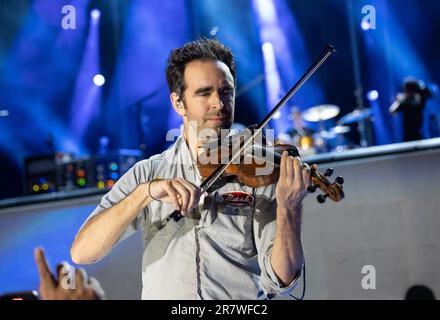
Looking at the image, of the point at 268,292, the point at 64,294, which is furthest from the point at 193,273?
the point at 64,294

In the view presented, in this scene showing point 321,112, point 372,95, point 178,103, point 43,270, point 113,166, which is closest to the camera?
point 43,270

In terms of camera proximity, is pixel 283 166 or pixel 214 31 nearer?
pixel 283 166

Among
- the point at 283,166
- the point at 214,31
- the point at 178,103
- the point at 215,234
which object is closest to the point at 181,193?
the point at 215,234

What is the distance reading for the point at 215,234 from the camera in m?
1.86

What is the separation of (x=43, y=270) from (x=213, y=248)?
0.65m

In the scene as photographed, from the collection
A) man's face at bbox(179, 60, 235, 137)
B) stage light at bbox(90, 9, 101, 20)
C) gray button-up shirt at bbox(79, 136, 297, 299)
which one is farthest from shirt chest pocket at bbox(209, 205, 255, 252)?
stage light at bbox(90, 9, 101, 20)

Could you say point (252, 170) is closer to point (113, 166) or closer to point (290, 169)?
point (290, 169)

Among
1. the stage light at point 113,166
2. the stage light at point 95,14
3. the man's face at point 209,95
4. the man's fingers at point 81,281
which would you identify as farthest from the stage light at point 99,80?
the man's fingers at point 81,281

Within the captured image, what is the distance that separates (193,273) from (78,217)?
1948 mm

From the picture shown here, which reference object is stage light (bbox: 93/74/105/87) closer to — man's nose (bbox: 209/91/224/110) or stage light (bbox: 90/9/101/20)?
stage light (bbox: 90/9/101/20)

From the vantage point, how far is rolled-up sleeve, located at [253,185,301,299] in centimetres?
183

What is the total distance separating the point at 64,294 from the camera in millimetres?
1328

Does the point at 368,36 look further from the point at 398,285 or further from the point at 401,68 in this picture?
the point at 398,285

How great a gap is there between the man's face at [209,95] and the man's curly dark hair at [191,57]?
0.02m
